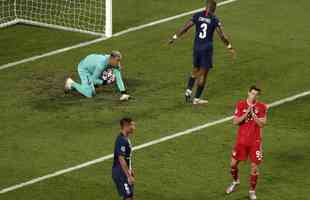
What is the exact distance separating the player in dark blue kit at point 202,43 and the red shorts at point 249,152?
495cm

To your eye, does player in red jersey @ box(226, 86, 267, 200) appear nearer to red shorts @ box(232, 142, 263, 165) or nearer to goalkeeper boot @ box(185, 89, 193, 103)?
red shorts @ box(232, 142, 263, 165)

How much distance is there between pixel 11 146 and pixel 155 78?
5.37 m

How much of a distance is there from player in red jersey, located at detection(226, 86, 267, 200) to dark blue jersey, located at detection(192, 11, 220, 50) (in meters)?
5.12

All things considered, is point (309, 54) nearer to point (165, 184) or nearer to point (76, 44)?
point (76, 44)

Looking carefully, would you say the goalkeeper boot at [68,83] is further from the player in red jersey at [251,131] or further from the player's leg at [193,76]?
the player in red jersey at [251,131]

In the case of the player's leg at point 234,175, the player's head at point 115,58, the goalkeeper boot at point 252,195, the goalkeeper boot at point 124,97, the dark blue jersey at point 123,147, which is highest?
the player's head at point 115,58

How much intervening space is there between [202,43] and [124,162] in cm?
728

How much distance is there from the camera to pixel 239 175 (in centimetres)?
2258

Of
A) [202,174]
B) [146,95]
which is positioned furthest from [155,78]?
[202,174]

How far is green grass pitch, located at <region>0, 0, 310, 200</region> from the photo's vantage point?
22281mm

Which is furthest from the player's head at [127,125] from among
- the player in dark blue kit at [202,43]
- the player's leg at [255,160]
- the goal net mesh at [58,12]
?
the goal net mesh at [58,12]

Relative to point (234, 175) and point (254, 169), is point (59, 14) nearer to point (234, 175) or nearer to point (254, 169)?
point (234, 175)

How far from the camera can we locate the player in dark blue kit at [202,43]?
26141mm

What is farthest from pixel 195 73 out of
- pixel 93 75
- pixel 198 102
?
pixel 93 75
